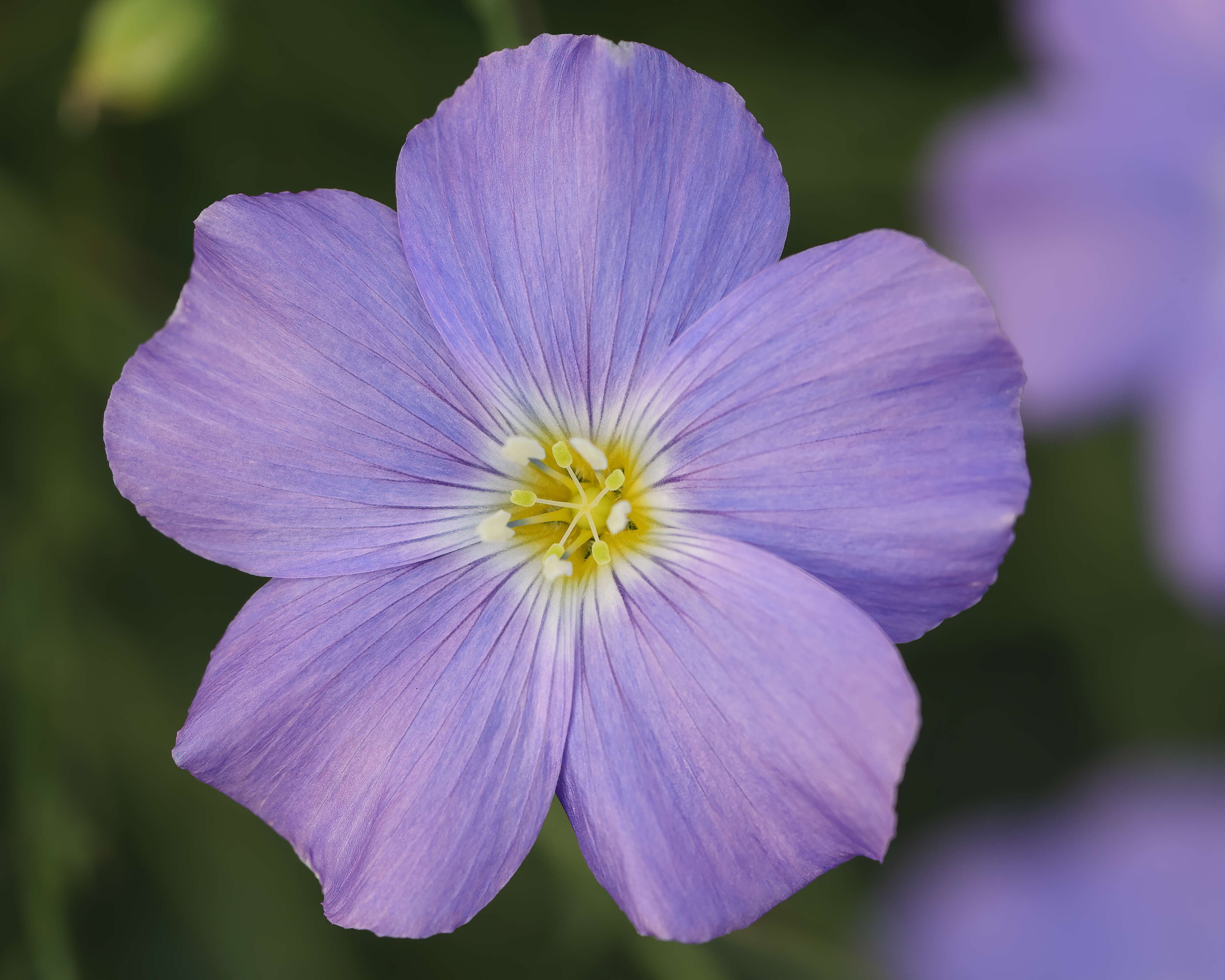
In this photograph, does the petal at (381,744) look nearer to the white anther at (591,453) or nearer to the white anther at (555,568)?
the white anther at (555,568)

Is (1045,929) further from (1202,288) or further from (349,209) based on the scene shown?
(349,209)

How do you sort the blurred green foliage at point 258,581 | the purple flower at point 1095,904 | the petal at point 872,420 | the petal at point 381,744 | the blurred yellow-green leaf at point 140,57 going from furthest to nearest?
the blurred green foliage at point 258,581
the blurred yellow-green leaf at point 140,57
the purple flower at point 1095,904
the petal at point 381,744
the petal at point 872,420

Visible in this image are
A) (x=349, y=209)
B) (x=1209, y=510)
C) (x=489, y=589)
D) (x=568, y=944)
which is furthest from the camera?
(x=568, y=944)

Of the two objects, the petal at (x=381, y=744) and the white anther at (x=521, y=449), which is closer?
the petal at (x=381, y=744)

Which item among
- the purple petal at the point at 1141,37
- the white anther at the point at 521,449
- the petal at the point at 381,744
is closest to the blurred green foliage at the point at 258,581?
the purple petal at the point at 1141,37

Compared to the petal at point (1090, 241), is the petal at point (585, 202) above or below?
above

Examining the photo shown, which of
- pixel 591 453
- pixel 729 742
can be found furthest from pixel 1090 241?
pixel 729 742

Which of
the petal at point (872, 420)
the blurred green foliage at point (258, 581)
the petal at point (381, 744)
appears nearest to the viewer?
the petal at point (872, 420)

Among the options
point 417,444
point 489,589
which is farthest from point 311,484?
point 489,589
